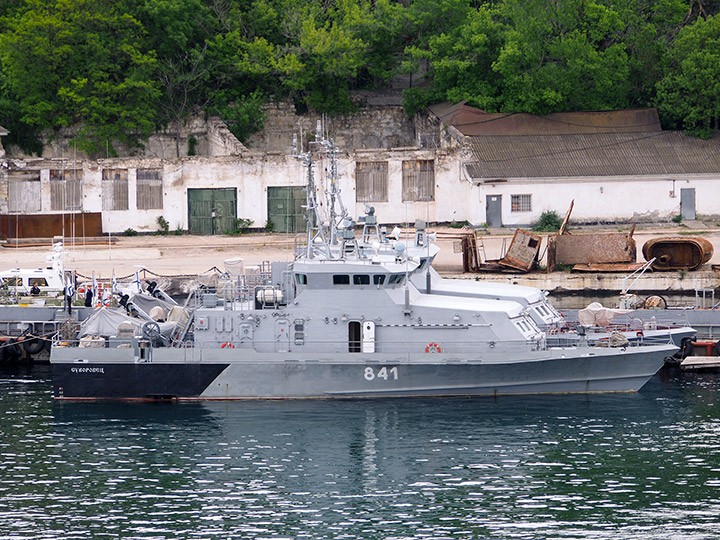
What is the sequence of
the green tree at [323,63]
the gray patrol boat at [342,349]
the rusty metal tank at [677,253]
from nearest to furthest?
the gray patrol boat at [342,349] < the rusty metal tank at [677,253] < the green tree at [323,63]

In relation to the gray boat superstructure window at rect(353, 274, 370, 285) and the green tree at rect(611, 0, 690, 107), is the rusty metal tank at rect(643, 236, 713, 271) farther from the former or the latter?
the green tree at rect(611, 0, 690, 107)

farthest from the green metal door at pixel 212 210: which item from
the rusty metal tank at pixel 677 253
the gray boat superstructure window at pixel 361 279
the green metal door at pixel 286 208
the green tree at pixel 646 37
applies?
the gray boat superstructure window at pixel 361 279

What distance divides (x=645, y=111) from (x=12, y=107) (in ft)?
110

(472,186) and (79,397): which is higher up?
(472,186)

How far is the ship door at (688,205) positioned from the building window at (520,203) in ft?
25.3

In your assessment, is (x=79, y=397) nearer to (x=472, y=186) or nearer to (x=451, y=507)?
(x=451, y=507)

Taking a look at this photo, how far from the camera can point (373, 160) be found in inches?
2434

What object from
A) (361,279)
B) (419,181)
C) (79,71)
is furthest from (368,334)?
(79,71)

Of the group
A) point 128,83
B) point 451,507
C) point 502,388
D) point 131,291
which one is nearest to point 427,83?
point 128,83

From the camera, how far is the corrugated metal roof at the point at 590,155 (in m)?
61.1

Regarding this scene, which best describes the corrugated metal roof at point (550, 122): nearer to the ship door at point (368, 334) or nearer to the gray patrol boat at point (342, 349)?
the gray patrol boat at point (342, 349)

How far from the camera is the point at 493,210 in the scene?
2405 inches

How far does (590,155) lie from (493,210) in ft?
19.4

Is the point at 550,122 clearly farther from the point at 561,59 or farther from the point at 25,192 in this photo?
the point at 25,192
